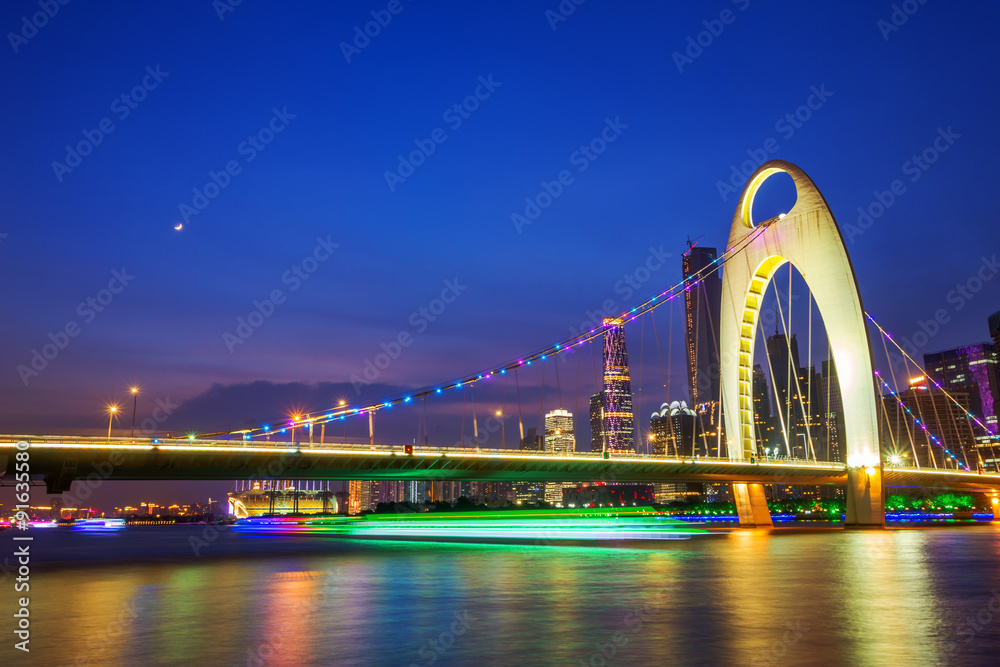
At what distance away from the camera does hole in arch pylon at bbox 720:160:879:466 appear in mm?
58094

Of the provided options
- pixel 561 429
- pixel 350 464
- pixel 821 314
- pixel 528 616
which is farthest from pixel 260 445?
pixel 561 429

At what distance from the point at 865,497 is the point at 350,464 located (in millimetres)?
37987

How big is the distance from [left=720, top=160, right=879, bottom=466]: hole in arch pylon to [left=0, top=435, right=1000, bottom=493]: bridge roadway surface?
→ 4.24 meters

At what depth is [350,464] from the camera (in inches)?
1801

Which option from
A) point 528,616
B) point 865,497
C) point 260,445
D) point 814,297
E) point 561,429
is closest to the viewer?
point 528,616

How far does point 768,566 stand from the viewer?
23391mm

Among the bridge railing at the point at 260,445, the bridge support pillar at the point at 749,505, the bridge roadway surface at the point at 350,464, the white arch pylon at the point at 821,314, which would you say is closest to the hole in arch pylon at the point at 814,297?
the white arch pylon at the point at 821,314

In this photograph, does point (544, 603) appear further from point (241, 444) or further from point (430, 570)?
point (241, 444)

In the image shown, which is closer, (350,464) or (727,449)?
(350,464)

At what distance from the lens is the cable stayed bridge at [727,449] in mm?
41469

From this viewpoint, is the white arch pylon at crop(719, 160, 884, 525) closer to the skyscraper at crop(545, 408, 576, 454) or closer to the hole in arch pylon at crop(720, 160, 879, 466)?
the hole in arch pylon at crop(720, 160, 879, 466)

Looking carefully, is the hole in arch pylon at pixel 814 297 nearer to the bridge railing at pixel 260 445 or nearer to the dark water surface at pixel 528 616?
the bridge railing at pixel 260 445

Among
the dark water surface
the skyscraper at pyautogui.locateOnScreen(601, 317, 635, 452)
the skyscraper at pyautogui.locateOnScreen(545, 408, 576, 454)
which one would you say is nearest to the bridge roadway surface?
the dark water surface

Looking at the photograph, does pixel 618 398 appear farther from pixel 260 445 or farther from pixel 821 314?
pixel 260 445
